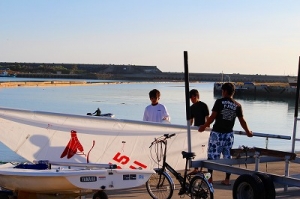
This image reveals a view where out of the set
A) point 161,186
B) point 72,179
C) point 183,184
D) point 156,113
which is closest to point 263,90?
point 156,113

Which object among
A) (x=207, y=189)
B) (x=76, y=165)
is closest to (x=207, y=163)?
(x=207, y=189)

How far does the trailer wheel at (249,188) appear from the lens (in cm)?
748

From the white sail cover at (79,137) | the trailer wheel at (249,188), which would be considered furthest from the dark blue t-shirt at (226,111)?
the trailer wheel at (249,188)

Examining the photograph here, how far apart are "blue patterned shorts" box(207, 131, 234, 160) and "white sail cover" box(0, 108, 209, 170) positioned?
3.39 ft

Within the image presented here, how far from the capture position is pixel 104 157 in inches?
388

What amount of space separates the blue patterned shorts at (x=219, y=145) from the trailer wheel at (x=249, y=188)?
155 centimetres

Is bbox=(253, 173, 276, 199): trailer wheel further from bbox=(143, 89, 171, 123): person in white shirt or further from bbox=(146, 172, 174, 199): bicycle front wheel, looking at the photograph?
bbox=(143, 89, 171, 123): person in white shirt

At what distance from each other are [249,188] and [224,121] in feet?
5.47

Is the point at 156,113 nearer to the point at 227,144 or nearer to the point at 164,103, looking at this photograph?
the point at 227,144

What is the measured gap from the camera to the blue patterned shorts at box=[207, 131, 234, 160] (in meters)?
9.35

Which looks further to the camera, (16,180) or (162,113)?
(162,113)

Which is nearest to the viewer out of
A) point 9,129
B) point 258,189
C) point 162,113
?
point 258,189

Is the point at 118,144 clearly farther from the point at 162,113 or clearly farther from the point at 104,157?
the point at 162,113

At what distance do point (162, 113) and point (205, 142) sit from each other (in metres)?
0.99
